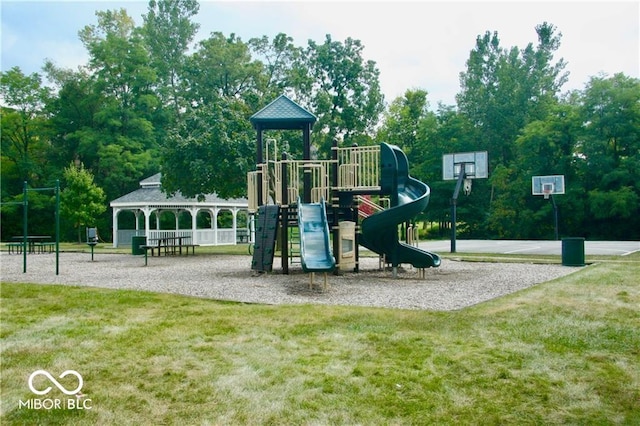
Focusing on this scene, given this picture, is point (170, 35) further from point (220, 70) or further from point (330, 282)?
point (330, 282)

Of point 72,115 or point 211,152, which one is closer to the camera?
point 211,152

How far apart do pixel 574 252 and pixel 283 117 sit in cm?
837

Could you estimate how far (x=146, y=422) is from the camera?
3703 mm

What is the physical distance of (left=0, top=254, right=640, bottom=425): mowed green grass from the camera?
3.82 meters

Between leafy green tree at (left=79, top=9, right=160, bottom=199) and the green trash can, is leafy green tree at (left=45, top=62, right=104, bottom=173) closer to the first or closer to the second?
leafy green tree at (left=79, top=9, right=160, bottom=199)

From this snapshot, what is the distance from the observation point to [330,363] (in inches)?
188

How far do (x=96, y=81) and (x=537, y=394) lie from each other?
132 feet

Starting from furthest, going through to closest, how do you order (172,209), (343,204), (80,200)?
(80,200)
(172,209)
(343,204)

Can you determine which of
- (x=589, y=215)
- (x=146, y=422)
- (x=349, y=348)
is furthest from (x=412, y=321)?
(x=589, y=215)

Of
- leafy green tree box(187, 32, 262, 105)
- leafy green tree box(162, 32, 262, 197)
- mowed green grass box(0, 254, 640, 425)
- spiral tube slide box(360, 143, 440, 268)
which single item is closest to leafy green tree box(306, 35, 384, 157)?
leafy green tree box(187, 32, 262, 105)

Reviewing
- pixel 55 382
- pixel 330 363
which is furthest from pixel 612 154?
pixel 55 382

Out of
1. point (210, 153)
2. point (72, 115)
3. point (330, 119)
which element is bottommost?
point (210, 153)

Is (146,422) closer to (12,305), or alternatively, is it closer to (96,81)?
(12,305)

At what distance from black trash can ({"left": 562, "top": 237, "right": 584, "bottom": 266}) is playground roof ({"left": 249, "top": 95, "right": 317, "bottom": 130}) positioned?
7474 mm
